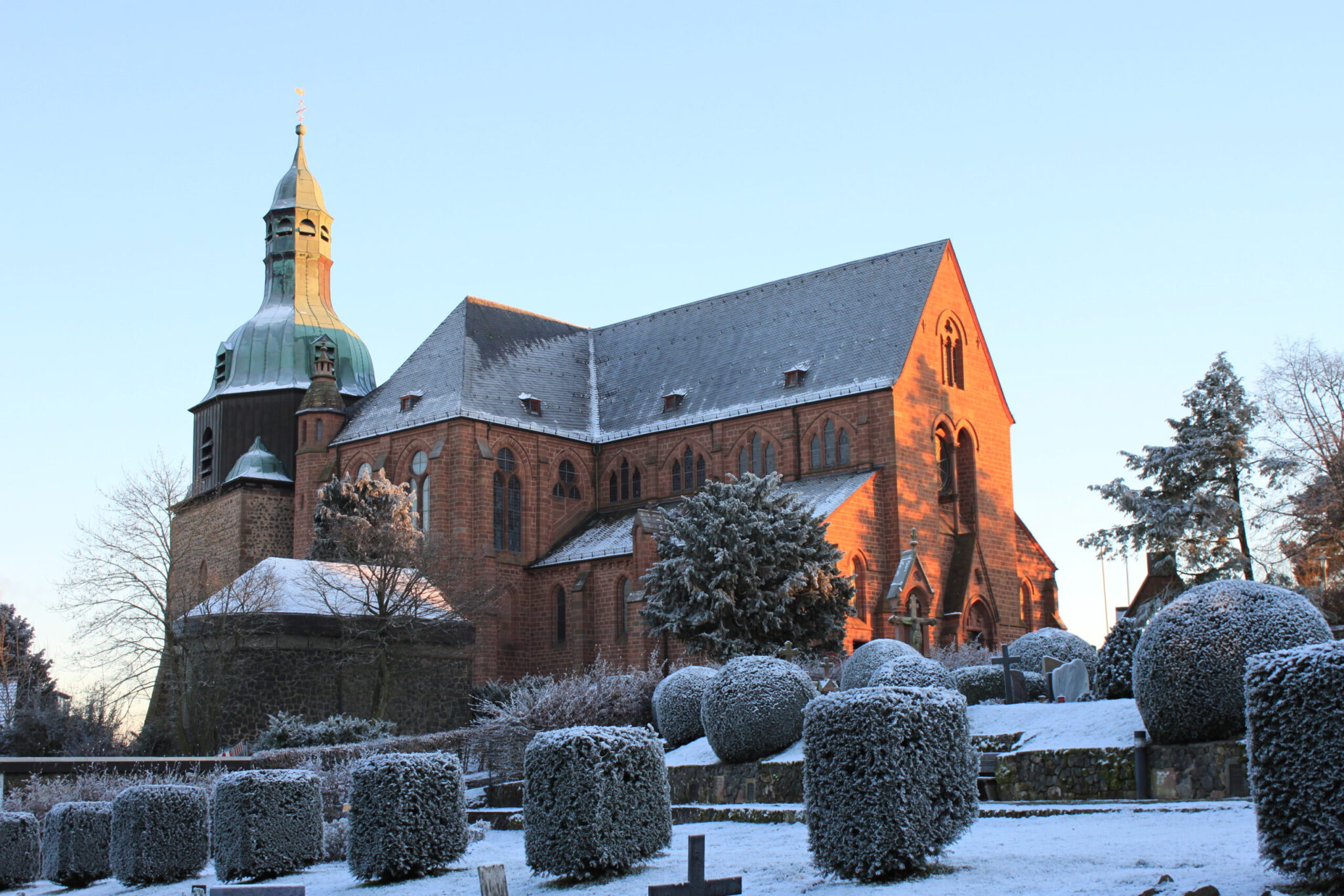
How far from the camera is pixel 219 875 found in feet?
57.2

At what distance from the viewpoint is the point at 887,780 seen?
12156 mm

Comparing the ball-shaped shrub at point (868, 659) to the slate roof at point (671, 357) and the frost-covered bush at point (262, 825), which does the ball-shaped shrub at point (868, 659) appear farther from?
the slate roof at point (671, 357)

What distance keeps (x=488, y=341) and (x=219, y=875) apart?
118 ft

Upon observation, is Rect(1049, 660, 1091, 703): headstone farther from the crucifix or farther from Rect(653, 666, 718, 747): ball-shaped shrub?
Rect(653, 666, 718, 747): ball-shaped shrub

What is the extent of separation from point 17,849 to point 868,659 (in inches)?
551

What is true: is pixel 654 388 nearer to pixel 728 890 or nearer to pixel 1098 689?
pixel 1098 689

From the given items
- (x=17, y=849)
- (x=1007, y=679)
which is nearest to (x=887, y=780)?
(x=1007, y=679)

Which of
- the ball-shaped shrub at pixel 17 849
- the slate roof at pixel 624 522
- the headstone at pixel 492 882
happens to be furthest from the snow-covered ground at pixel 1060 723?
the slate roof at pixel 624 522

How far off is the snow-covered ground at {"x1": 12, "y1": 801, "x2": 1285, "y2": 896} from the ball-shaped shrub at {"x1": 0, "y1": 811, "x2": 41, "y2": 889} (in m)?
4.10

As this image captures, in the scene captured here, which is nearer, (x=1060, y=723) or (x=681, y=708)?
(x=1060, y=723)

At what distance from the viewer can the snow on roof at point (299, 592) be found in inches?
1458

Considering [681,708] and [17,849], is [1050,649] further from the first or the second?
[17,849]

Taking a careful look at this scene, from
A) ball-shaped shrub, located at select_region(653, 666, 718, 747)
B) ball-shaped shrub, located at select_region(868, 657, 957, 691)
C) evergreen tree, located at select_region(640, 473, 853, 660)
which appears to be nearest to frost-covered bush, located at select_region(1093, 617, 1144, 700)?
ball-shaped shrub, located at select_region(868, 657, 957, 691)

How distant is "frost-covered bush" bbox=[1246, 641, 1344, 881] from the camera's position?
9.67 m
